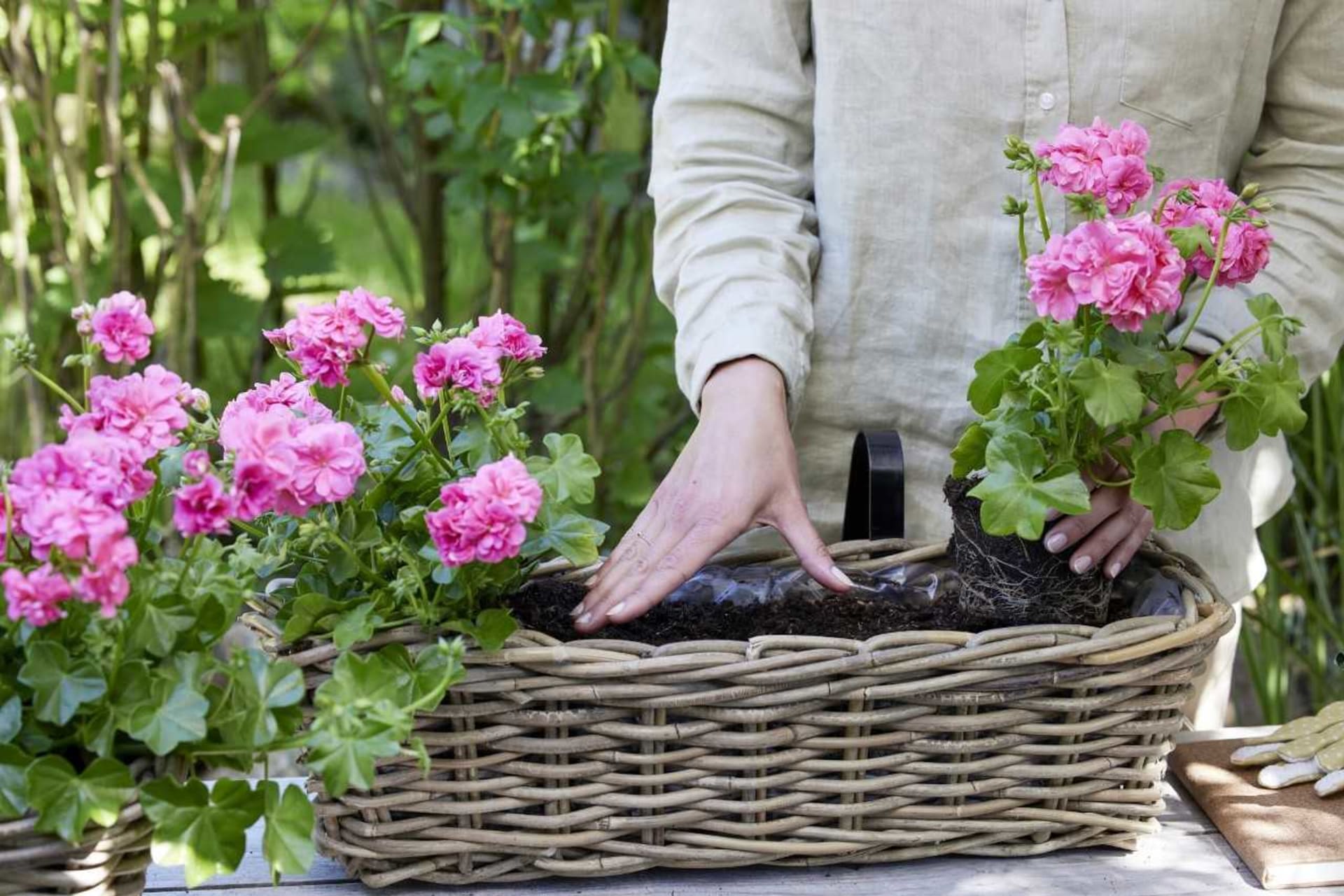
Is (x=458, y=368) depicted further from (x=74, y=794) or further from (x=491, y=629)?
(x=74, y=794)

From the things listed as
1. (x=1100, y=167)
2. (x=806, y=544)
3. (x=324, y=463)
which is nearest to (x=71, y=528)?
(x=324, y=463)

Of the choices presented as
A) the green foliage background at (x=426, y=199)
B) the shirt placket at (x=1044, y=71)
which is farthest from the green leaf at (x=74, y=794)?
the green foliage background at (x=426, y=199)

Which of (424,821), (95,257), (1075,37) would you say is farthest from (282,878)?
(95,257)

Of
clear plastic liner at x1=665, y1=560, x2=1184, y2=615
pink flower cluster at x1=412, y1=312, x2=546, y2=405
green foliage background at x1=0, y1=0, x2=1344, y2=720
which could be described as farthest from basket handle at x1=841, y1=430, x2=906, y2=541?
green foliage background at x1=0, y1=0, x2=1344, y2=720

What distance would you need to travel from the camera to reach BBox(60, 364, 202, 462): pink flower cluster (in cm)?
87

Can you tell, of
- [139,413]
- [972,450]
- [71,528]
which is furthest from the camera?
[972,450]

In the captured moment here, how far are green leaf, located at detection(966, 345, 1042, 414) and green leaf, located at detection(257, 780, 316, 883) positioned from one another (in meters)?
0.52

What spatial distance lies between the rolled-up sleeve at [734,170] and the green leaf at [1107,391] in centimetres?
34

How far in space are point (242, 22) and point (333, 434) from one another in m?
1.75

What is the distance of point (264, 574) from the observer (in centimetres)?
94

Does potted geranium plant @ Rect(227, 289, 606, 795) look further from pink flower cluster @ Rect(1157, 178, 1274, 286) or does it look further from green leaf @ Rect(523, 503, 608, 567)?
pink flower cluster @ Rect(1157, 178, 1274, 286)

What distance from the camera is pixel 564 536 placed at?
100 cm

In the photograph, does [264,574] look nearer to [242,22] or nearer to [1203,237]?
[1203,237]

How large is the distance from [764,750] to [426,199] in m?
2.10
